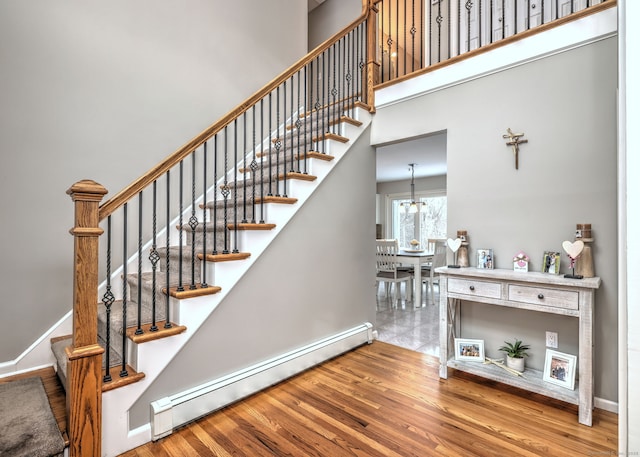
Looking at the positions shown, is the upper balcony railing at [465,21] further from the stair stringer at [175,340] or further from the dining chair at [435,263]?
the dining chair at [435,263]

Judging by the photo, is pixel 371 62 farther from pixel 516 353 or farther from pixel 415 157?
pixel 516 353

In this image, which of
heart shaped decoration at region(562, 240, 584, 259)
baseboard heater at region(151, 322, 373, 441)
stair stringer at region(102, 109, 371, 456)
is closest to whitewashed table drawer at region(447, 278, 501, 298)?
heart shaped decoration at region(562, 240, 584, 259)

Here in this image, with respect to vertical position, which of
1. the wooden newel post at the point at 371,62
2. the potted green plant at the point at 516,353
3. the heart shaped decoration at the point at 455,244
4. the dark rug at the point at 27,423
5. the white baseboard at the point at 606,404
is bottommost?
the white baseboard at the point at 606,404

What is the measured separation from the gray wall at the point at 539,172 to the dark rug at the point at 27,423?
279 centimetres

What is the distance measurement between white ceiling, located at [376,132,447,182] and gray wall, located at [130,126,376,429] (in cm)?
136

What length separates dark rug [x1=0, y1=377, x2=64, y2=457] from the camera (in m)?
1.44

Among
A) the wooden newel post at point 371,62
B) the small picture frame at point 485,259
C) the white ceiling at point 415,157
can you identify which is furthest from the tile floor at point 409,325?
the wooden newel post at point 371,62

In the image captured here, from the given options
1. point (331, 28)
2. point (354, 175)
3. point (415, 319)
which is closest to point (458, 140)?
point (354, 175)

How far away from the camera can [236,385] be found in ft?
7.17

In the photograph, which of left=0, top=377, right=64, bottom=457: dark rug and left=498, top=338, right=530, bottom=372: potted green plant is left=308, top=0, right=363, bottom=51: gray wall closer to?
left=498, top=338, right=530, bottom=372: potted green plant

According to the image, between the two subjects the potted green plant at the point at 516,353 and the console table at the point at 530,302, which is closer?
the console table at the point at 530,302

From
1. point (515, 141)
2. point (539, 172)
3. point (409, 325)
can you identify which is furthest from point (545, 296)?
point (409, 325)

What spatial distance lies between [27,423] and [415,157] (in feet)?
18.4

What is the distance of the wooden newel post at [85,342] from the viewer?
1.52m
